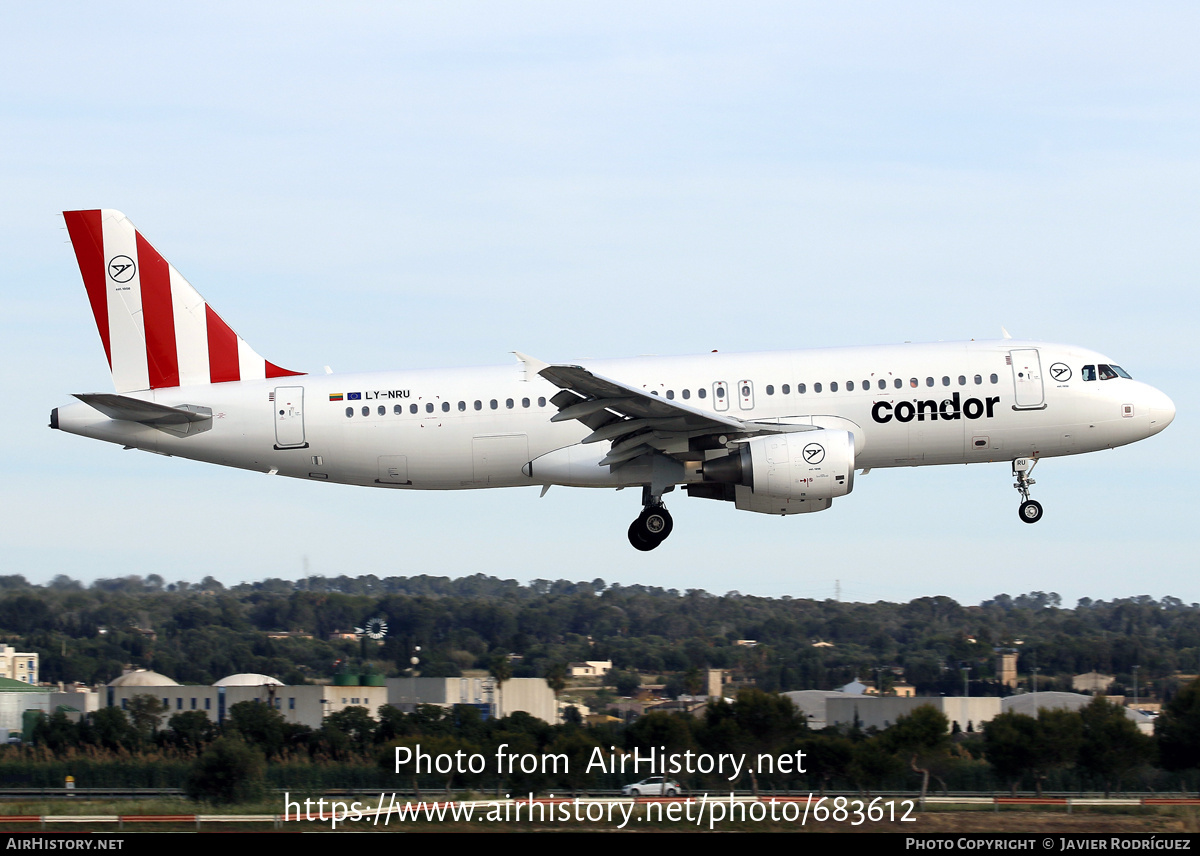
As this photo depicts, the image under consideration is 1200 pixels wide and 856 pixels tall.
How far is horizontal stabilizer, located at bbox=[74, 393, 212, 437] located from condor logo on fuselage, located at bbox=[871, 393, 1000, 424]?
15974 millimetres

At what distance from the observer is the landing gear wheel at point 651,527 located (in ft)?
108

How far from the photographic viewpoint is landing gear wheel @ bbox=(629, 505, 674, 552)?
3306 centimetres

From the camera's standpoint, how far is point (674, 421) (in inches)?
1215

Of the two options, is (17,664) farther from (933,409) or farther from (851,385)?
(933,409)

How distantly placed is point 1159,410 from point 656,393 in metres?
12.1

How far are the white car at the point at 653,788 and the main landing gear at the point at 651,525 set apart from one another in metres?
6.22

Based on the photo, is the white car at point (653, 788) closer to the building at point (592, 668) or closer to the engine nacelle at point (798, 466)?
the engine nacelle at point (798, 466)

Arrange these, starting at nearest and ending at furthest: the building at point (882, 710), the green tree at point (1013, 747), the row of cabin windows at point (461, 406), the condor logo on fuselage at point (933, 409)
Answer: the condor logo on fuselage at point (933, 409), the row of cabin windows at point (461, 406), the green tree at point (1013, 747), the building at point (882, 710)

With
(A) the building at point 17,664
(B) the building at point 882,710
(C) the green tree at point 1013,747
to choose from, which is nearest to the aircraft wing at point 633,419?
(C) the green tree at point 1013,747

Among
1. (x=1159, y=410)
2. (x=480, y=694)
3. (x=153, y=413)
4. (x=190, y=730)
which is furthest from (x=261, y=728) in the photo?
(x=1159, y=410)

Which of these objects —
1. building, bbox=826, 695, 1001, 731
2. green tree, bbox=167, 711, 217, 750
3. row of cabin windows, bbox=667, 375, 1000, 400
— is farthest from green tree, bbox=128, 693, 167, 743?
row of cabin windows, bbox=667, 375, 1000, 400

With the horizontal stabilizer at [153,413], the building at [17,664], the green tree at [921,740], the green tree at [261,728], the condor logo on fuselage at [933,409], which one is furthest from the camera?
the building at [17,664]

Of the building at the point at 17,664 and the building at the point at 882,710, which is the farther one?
the building at the point at 17,664

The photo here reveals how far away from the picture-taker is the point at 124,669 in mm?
79875
